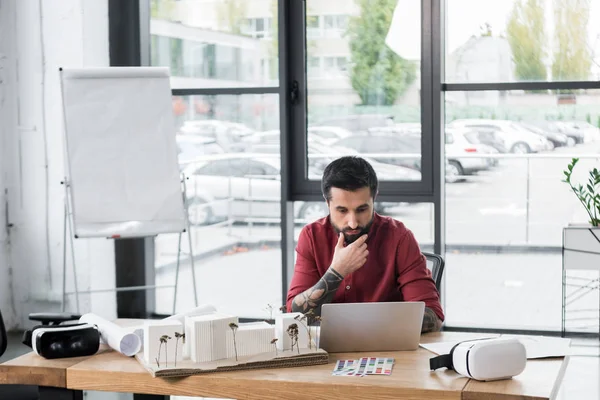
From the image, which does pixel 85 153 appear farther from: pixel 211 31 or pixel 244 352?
pixel 244 352

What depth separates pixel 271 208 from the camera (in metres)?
5.35

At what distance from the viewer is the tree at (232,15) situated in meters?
5.27

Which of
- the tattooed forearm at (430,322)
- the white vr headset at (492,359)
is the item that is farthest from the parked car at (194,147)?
the white vr headset at (492,359)

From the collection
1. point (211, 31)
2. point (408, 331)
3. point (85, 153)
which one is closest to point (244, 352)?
point (408, 331)

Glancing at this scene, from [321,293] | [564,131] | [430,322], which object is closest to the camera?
[430,322]

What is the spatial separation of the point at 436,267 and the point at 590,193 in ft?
7.04

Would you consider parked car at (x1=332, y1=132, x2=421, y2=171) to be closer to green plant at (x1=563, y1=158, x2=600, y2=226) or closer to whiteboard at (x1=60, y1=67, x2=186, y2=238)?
green plant at (x1=563, y1=158, x2=600, y2=226)

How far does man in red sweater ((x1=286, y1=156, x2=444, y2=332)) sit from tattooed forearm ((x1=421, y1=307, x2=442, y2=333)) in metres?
0.09

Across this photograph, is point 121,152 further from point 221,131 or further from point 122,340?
point 122,340

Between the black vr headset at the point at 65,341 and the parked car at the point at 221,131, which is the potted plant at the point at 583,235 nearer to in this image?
the parked car at the point at 221,131

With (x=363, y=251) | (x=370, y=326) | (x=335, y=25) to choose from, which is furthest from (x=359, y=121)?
(x=370, y=326)

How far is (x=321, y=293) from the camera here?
283cm

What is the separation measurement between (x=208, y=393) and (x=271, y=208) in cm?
317

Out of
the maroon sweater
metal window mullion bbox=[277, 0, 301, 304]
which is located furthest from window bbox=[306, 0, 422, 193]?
the maroon sweater
